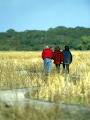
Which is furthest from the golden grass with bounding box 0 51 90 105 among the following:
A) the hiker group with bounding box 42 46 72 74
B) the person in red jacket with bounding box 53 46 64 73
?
the person in red jacket with bounding box 53 46 64 73

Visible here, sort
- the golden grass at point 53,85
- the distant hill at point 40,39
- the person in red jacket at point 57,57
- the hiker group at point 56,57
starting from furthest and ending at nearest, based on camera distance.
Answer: the distant hill at point 40,39 < the person in red jacket at point 57,57 < the hiker group at point 56,57 < the golden grass at point 53,85

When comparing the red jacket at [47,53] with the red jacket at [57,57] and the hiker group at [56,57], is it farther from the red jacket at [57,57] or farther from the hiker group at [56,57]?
the red jacket at [57,57]

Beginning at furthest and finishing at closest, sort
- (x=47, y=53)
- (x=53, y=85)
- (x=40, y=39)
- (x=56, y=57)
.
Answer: (x=40, y=39)
(x=56, y=57)
(x=47, y=53)
(x=53, y=85)

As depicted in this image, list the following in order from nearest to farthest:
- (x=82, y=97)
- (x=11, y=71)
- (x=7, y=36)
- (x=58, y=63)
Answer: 1. (x=82, y=97)
2. (x=11, y=71)
3. (x=58, y=63)
4. (x=7, y=36)

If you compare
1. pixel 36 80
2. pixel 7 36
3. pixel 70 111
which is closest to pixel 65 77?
pixel 36 80

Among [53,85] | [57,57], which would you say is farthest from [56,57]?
[53,85]

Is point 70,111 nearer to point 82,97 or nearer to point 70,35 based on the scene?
point 82,97

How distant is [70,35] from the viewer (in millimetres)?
189500

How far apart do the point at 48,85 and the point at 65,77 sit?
242 cm

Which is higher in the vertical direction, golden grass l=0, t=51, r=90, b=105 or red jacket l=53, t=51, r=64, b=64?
red jacket l=53, t=51, r=64, b=64

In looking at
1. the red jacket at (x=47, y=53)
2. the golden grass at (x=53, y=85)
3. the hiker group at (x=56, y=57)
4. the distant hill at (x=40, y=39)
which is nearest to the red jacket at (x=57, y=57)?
the hiker group at (x=56, y=57)

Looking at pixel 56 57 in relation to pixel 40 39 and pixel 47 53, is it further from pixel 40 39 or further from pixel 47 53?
pixel 40 39

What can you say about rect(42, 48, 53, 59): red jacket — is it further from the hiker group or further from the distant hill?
the distant hill

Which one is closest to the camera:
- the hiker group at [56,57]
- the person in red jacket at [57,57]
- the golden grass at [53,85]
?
the golden grass at [53,85]
